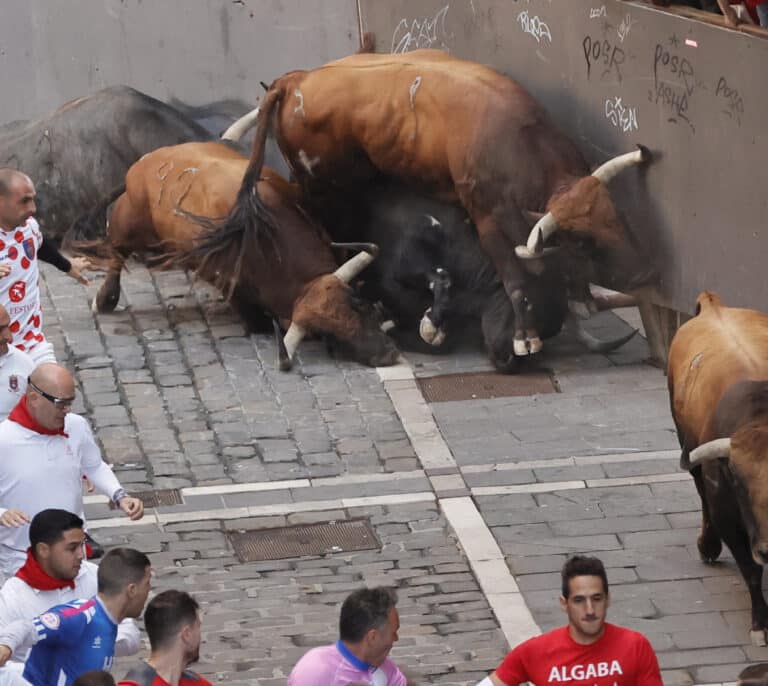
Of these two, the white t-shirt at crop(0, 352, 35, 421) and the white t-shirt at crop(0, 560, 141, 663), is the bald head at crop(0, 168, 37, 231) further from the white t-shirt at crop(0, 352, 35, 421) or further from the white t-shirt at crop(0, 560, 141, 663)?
the white t-shirt at crop(0, 560, 141, 663)

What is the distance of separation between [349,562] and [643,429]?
2780mm

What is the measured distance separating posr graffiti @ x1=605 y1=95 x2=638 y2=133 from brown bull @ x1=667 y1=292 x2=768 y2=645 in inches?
113

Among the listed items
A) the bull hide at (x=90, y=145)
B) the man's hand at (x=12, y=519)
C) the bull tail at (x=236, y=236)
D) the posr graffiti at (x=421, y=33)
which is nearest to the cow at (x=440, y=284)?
the bull tail at (x=236, y=236)

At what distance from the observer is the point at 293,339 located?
13422 millimetres

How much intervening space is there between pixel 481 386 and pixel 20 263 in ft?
13.0

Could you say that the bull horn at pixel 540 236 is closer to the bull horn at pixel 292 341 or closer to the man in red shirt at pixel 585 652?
the bull horn at pixel 292 341

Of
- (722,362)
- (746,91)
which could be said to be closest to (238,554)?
(722,362)

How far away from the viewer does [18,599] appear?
23.1 feet

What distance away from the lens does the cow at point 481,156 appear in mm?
13219

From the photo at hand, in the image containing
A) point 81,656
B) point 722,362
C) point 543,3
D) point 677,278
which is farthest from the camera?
point 543,3

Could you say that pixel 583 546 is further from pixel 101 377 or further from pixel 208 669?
pixel 101 377

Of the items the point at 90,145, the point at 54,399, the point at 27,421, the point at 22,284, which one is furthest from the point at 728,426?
the point at 90,145

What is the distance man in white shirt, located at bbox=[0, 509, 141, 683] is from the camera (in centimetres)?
699

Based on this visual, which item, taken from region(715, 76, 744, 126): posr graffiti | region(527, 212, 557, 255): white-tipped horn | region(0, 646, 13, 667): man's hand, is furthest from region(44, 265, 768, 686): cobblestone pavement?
region(0, 646, 13, 667): man's hand
